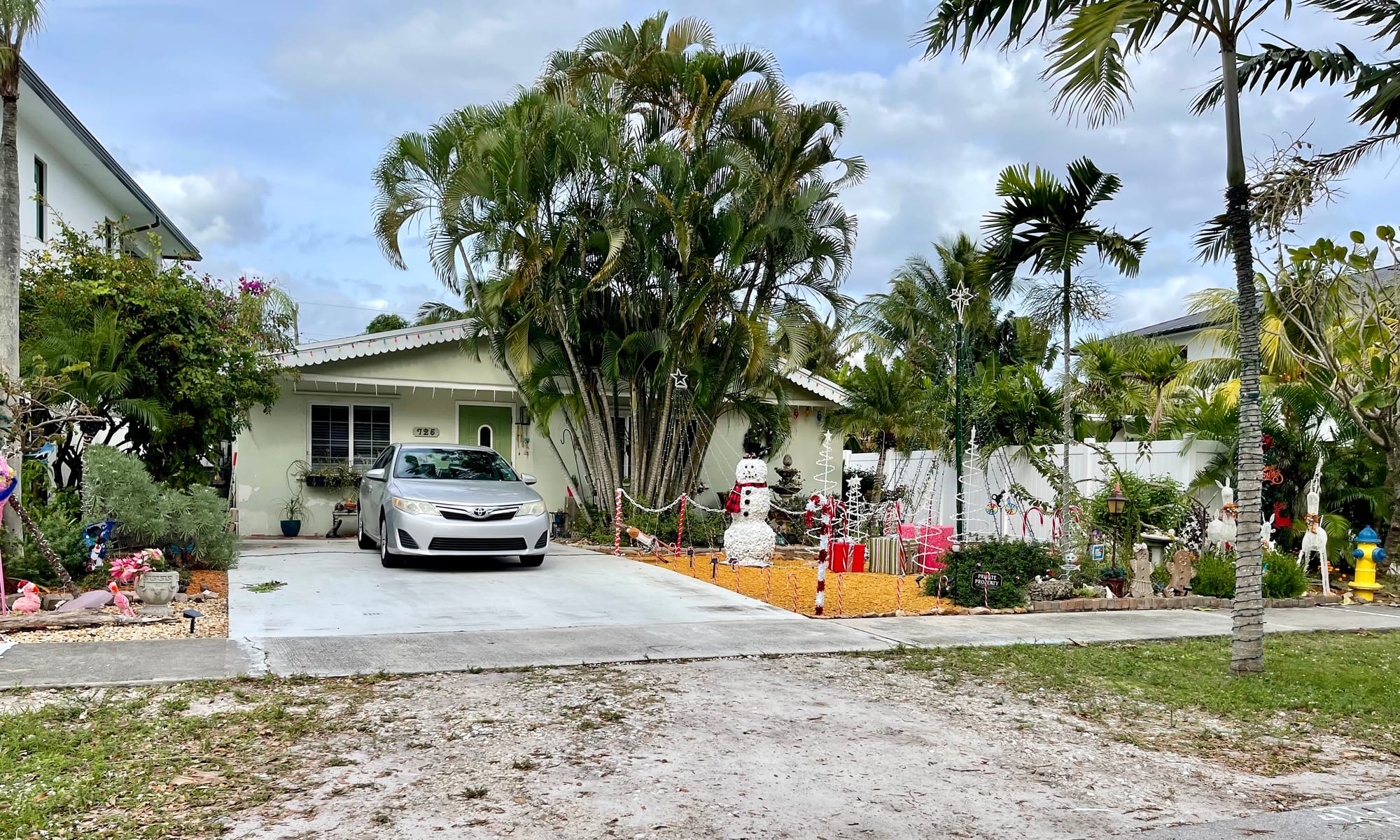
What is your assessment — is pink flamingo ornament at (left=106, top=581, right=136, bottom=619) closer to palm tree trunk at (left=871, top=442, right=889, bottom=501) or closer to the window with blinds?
the window with blinds

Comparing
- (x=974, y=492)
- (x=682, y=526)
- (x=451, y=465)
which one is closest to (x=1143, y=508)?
(x=974, y=492)

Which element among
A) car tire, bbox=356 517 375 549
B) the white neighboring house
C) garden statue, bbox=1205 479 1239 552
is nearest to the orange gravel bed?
garden statue, bbox=1205 479 1239 552

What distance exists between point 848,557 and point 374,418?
841 cm

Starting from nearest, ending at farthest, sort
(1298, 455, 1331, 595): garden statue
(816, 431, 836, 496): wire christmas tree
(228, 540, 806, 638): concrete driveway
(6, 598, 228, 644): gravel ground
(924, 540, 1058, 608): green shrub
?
(6, 598, 228, 644): gravel ground < (228, 540, 806, 638): concrete driveway < (924, 540, 1058, 608): green shrub < (1298, 455, 1331, 595): garden statue < (816, 431, 836, 496): wire christmas tree

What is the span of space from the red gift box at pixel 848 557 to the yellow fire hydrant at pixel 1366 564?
567 centimetres

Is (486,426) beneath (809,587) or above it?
above

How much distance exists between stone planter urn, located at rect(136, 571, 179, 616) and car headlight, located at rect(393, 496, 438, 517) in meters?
2.82

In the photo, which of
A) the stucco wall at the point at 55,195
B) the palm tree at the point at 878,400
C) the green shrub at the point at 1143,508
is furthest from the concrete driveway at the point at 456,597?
the palm tree at the point at 878,400

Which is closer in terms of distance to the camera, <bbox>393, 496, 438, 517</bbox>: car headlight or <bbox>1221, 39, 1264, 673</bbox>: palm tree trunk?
<bbox>1221, 39, 1264, 673</bbox>: palm tree trunk

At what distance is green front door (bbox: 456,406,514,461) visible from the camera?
57.3 ft

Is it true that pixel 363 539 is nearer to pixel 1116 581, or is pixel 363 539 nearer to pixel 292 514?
pixel 292 514

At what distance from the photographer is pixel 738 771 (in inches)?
186

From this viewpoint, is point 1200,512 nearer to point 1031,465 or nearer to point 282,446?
point 1031,465

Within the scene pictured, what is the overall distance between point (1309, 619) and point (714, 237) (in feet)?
29.4
